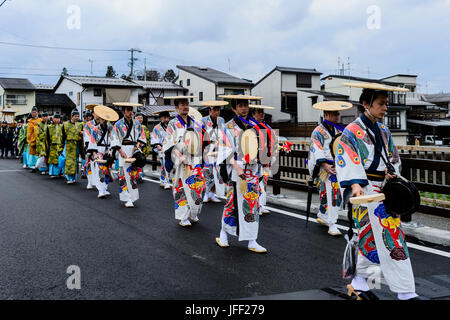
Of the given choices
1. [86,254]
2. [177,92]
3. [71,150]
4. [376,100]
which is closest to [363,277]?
[376,100]

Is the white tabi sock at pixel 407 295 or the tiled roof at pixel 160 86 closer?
the white tabi sock at pixel 407 295

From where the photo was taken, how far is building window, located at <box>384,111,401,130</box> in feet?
144

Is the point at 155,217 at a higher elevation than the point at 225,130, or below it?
below

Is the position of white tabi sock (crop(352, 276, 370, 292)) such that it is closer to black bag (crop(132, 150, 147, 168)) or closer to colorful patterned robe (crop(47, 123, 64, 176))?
black bag (crop(132, 150, 147, 168))

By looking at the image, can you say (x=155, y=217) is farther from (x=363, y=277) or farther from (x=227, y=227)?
(x=363, y=277)

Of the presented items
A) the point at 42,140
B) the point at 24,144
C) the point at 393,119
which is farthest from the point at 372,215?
the point at 393,119

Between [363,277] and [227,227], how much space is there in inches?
88.0

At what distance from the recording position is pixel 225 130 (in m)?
5.38

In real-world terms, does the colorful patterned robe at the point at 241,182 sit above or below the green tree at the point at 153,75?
below

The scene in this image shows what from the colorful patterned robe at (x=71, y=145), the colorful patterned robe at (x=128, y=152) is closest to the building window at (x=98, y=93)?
the colorful patterned robe at (x=71, y=145)

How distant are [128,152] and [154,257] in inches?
153

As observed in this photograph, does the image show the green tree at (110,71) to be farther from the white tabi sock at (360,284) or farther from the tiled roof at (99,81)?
the white tabi sock at (360,284)

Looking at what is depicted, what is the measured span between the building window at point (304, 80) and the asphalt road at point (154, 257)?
37.8 meters

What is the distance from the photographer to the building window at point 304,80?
43781 mm
